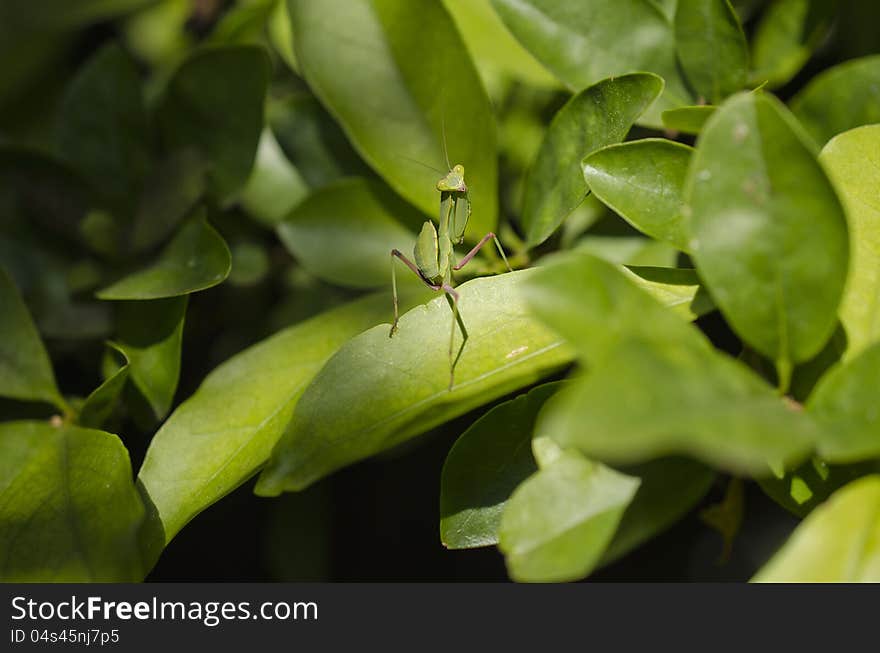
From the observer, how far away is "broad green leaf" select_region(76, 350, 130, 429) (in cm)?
133

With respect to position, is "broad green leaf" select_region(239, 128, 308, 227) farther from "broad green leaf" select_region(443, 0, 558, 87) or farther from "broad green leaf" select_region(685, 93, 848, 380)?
Answer: "broad green leaf" select_region(685, 93, 848, 380)

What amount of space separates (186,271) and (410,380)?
550mm

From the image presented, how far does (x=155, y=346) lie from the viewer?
1462 mm

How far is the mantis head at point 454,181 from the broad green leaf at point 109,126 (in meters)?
0.78

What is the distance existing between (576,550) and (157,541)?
0.61m

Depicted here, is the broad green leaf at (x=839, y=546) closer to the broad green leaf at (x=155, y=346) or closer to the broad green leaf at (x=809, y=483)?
the broad green leaf at (x=809, y=483)

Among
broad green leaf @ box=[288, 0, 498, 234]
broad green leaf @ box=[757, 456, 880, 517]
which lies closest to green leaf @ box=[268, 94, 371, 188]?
broad green leaf @ box=[288, 0, 498, 234]

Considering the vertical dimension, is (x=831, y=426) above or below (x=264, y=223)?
above

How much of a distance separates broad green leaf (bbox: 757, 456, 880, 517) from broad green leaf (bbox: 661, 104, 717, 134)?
52cm

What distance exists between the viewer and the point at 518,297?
3.81ft

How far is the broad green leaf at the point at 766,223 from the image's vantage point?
3.06ft

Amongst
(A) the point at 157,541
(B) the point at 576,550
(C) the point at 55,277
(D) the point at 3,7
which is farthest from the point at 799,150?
(D) the point at 3,7

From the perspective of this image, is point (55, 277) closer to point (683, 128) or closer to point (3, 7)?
point (3, 7)

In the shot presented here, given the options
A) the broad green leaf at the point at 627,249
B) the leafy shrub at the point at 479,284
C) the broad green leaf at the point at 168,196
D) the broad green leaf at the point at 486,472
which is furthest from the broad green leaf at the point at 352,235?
the broad green leaf at the point at 486,472
